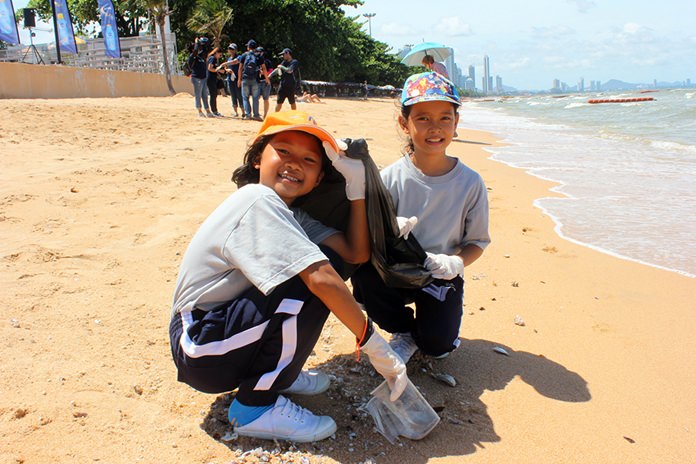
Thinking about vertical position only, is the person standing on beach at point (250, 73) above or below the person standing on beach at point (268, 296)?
above

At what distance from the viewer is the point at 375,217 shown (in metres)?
2.00

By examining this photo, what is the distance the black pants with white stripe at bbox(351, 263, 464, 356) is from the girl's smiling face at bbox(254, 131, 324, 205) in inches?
24.3

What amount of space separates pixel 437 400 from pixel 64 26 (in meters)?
20.7

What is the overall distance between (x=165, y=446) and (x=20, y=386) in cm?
62

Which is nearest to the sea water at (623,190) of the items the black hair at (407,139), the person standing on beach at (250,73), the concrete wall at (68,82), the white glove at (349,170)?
the black hair at (407,139)

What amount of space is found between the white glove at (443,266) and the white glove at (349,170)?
0.39m

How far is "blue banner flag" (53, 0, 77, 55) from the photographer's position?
720 inches

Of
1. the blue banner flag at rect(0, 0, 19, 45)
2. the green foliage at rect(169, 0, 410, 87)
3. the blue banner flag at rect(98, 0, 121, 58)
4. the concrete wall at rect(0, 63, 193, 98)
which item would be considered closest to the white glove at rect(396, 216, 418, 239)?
the concrete wall at rect(0, 63, 193, 98)

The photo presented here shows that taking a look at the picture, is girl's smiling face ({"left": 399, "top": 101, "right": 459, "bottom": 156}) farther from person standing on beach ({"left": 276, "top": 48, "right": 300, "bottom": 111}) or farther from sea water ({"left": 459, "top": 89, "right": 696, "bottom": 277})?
person standing on beach ({"left": 276, "top": 48, "right": 300, "bottom": 111})

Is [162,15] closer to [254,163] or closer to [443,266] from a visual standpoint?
[254,163]

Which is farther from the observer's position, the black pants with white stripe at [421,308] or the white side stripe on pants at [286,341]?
the black pants with white stripe at [421,308]

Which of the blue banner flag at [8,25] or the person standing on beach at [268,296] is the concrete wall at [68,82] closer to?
the blue banner flag at [8,25]

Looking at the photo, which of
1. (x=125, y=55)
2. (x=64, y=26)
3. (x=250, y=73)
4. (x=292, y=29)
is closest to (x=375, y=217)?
(x=250, y=73)

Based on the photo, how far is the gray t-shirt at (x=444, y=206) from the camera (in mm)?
2318
